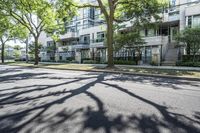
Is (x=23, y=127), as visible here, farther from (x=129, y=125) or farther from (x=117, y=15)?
(x=117, y=15)

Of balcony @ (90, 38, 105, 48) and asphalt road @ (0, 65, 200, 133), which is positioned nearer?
asphalt road @ (0, 65, 200, 133)

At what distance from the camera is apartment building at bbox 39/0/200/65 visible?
28.2 meters

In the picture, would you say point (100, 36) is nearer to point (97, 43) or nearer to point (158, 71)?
point (97, 43)

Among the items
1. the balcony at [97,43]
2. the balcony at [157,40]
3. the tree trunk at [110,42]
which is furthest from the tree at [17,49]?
the tree trunk at [110,42]

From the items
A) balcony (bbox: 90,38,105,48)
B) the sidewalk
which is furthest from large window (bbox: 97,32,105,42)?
the sidewalk

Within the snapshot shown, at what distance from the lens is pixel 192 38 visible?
22000 mm

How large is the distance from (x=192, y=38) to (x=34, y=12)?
74.4ft

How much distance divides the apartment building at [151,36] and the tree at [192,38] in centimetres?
254

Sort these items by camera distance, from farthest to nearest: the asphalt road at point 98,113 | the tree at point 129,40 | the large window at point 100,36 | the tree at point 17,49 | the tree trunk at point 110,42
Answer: the tree at point 17,49 < the large window at point 100,36 < the tree at point 129,40 < the tree trunk at point 110,42 < the asphalt road at point 98,113

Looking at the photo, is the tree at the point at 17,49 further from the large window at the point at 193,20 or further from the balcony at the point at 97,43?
the large window at the point at 193,20

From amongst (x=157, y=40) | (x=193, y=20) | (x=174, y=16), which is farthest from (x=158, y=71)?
(x=174, y=16)

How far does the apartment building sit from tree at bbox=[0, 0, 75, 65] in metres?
4.84

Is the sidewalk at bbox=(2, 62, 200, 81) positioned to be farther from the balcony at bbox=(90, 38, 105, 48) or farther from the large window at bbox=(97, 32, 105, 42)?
the large window at bbox=(97, 32, 105, 42)

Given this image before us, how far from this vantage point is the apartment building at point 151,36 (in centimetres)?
2822
